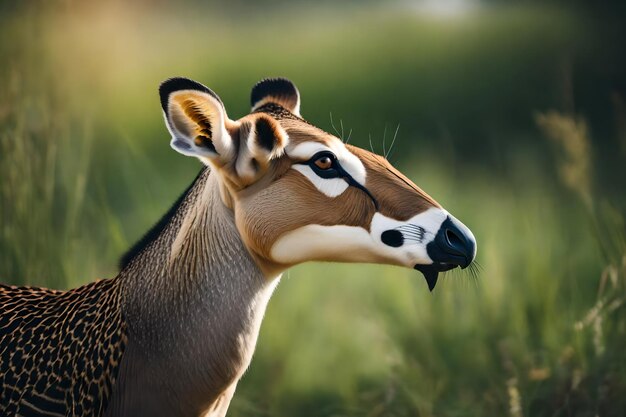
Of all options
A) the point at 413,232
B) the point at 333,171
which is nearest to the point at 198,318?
the point at 333,171

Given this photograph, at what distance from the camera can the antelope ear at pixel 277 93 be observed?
5.02 meters

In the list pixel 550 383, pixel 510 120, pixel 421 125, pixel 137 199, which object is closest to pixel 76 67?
pixel 137 199

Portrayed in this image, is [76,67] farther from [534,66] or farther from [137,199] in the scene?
[534,66]

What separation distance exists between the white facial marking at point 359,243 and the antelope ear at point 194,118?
444mm

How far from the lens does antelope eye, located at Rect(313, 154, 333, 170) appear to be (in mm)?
4344

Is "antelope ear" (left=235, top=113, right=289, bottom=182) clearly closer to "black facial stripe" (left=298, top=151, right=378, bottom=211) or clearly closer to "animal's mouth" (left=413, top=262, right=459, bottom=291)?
"black facial stripe" (left=298, top=151, right=378, bottom=211)

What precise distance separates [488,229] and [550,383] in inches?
102

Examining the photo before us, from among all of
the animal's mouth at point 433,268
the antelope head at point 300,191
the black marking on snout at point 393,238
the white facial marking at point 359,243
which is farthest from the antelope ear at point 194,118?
the animal's mouth at point 433,268

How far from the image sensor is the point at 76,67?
1019 cm

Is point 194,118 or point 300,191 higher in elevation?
point 194,118

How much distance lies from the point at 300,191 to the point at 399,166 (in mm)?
5802

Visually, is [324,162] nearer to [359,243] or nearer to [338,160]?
[338,160]

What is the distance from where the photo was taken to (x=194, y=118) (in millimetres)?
4297

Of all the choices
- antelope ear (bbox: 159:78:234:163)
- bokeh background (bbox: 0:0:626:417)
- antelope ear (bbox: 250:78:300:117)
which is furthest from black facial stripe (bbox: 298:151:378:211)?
bokeh background (bbox: 0:0:626:417)
